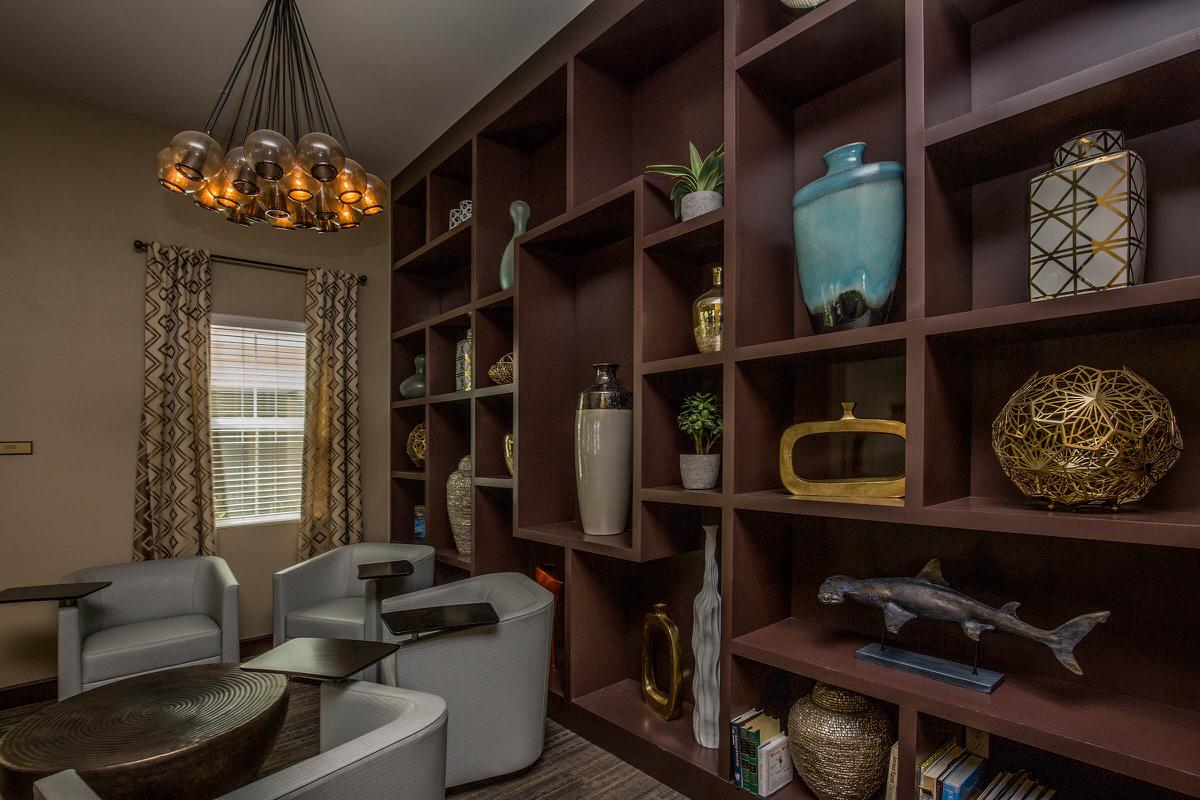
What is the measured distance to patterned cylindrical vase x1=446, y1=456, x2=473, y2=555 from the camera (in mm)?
3268

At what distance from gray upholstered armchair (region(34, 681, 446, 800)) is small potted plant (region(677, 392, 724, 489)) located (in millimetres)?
1048

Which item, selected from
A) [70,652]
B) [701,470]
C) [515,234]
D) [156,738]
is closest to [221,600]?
[70,652]

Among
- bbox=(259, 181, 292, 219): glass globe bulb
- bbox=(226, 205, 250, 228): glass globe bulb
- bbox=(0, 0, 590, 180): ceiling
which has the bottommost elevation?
bbox=(226, 205, 250, 228): glass globe bulb

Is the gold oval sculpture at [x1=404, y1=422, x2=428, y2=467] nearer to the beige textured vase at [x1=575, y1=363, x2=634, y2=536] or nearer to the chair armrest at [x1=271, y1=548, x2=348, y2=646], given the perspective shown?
the chair armrest at [x1=271, y1=548, x2=348, y2=646]

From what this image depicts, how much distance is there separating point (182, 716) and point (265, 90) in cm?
289

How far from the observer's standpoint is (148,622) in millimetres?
2779

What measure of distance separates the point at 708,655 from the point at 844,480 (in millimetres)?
776

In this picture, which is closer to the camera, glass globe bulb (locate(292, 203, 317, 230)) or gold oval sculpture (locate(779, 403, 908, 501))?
gold oval sculpture (locate(779, 403, 908, 501))

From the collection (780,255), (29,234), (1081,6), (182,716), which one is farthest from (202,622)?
(1081,6)

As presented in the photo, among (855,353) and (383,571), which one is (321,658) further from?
(855,353)

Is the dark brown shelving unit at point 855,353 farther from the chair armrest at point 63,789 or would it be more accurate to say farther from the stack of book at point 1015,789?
the chair armrest at point 63,789

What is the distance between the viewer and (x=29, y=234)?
304cm

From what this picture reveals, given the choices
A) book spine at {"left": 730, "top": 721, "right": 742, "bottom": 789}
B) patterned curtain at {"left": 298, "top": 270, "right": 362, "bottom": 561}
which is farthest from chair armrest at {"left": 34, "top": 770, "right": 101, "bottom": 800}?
patterned curtain at {"left": 298, "top": 270, "right": 362, "bottom": 561}

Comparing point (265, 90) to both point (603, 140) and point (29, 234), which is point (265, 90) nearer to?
point (29, 234)
